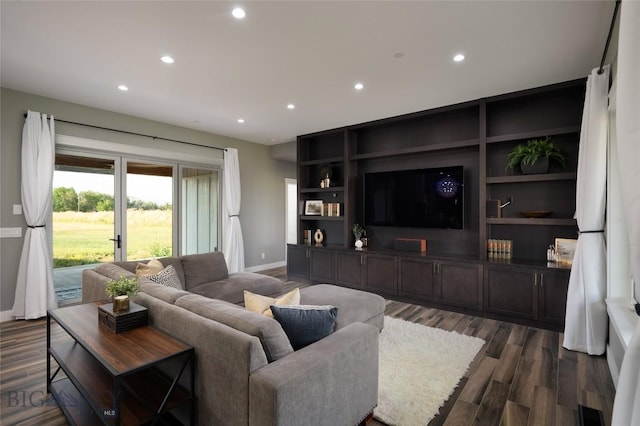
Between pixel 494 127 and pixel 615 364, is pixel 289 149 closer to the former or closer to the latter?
pixel 494 127

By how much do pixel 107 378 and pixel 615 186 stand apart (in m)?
4.22

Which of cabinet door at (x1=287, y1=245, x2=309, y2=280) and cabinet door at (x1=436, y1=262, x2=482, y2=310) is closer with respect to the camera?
cabinet door at (x1=436, y1=262, x2=482, y2=310)

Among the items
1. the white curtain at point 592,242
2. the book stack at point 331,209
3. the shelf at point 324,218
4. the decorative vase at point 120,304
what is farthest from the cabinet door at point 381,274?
the decorative vase at point 120,304

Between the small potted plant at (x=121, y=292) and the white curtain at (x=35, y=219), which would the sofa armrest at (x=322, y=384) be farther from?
the white curtain at (x=35, y=219)

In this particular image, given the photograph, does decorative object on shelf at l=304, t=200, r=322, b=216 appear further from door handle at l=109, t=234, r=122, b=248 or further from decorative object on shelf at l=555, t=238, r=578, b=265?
decorative object on shelf at l=555, t=238, r=578, b=265

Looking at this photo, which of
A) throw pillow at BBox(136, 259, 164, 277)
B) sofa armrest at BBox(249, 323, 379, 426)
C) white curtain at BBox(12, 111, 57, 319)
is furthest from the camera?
white curtain at BBox(12, 111, 57, 319)

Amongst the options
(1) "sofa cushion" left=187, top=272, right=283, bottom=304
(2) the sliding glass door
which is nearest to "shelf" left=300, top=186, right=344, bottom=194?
(2) the sliding glass door

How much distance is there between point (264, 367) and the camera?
1.48m

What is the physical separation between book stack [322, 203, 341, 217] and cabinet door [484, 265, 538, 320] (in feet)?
8.66

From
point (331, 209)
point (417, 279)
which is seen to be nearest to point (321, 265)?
point (331, 209)

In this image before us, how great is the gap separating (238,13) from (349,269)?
389 cm

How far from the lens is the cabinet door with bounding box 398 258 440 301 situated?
430 centimetres

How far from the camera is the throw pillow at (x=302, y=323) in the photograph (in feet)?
5.94

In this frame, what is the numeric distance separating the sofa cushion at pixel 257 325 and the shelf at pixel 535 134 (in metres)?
3.73
